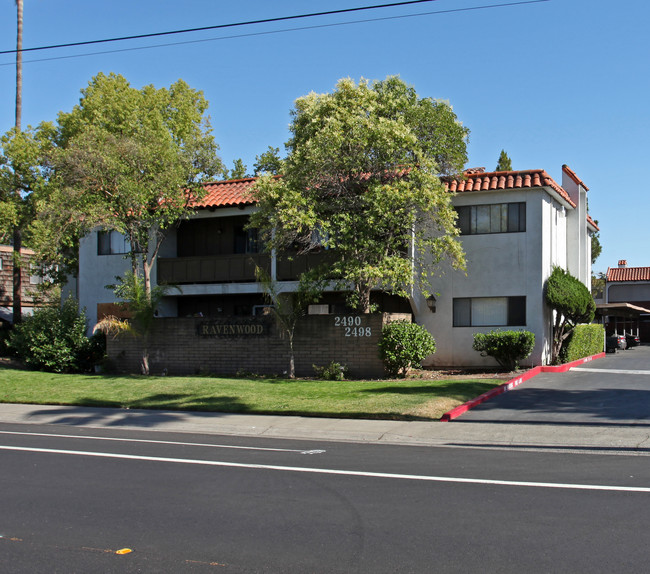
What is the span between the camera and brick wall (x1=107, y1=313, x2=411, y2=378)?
20578 millimetres

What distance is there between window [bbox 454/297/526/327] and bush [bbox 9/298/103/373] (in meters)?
12.0

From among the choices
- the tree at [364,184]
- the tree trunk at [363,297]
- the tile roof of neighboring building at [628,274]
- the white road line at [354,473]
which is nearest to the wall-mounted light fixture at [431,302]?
the tree at [364,184]

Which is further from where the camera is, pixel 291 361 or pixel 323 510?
pixel 291 361

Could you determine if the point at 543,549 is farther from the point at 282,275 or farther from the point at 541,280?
the point at 282,275

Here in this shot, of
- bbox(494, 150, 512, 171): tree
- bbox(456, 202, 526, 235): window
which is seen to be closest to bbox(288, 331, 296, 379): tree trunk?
bbox(456, 202, 526, 235): window

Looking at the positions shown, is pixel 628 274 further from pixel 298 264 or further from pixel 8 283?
pixel 8 283

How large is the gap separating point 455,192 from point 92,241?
14.2 metres

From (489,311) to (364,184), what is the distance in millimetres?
6282

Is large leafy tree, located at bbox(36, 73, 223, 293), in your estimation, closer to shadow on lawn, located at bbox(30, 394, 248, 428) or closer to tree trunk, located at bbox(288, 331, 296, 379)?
tree trunk, located at bbox(288, 331, 296, 379)

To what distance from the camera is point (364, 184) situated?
66.3 feet

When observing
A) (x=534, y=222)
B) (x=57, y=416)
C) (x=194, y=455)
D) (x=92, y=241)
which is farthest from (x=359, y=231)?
(x=92, y=241)

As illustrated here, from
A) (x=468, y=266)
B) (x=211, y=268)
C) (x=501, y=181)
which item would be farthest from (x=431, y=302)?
(x=211, y=268)

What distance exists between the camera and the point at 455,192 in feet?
74.5

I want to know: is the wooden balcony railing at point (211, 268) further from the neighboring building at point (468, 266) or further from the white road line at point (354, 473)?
the white road line at point (354, 473)
